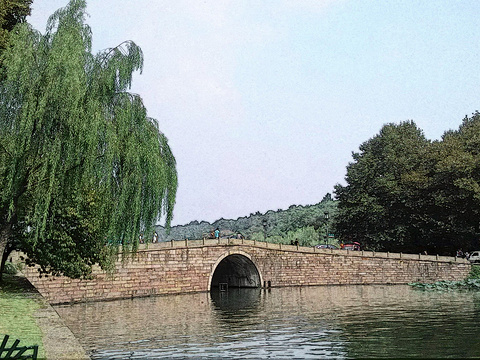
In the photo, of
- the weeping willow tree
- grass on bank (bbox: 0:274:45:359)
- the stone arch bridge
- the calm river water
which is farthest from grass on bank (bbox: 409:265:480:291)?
grass on bank (bbox: 0:274:45:359)

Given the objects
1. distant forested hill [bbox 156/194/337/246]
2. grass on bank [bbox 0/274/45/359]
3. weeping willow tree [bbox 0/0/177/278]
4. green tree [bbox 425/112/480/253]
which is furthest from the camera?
distant forested hill [bbox 156/194/337/246]

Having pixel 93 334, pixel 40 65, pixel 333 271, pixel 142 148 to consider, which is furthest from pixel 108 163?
pixel 333 271

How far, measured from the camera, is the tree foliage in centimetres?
4691

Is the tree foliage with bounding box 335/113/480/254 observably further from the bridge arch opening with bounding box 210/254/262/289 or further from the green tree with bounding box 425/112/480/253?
the bridge arch opening with bounding box 210/254/262/289

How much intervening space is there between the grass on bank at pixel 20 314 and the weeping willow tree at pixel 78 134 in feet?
6.80

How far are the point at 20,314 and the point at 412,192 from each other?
1649 inches

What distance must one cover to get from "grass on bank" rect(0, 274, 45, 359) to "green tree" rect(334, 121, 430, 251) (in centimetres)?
3692

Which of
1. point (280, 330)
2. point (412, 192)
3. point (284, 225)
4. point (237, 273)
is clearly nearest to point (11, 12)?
point (280, 330)

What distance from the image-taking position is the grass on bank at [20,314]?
11.4m

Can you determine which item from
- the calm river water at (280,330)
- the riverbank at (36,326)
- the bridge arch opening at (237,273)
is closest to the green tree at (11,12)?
the riverbank at (36,326)

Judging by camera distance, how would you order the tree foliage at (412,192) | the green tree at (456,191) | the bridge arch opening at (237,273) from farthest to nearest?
the tree foliage at (412,192) → the green tree at (456,191) → the bridge arch opening at (237,273)

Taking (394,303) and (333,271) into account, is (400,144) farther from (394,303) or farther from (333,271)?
(394,303)

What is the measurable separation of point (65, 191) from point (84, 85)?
11.1 ft

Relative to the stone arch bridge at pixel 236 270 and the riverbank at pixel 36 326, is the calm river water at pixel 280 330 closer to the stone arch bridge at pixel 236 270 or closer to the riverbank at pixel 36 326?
the riverbank at pixel 36 326
